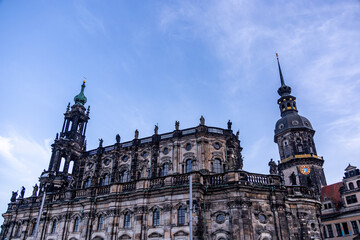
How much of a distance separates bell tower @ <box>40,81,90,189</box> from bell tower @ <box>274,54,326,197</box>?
125ft

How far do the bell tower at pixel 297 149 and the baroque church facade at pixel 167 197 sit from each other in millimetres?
20439

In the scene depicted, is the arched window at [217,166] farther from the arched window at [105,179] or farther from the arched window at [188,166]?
the arched window at [105,179]

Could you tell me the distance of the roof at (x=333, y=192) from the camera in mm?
51275

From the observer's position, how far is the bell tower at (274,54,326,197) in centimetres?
5472

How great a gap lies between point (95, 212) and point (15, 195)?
1880 centimetres

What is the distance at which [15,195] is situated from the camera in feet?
142

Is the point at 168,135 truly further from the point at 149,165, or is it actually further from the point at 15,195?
the point at 15,195

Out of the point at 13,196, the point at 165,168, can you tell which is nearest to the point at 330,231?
the point at 165,168

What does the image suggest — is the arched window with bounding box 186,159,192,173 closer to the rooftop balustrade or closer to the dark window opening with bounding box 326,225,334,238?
the rooftop balustrade

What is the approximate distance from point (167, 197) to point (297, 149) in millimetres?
37914

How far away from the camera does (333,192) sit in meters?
52.8

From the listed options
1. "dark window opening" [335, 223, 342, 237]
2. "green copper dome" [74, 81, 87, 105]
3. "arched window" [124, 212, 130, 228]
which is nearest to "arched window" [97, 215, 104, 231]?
"arched window" [124, 212, 130, 228]

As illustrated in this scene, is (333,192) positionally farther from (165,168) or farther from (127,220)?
(127,220)

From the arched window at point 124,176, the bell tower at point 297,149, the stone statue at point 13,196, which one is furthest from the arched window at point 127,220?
the bell tower at point 297,149
